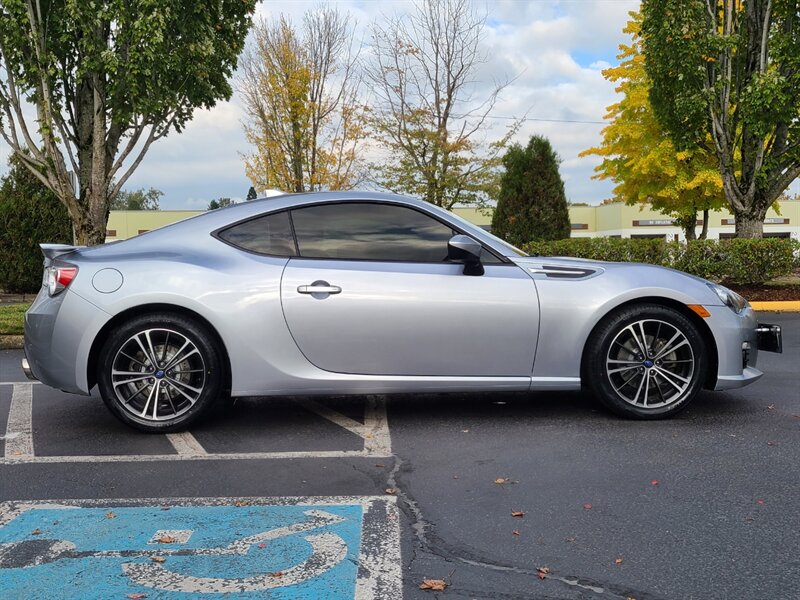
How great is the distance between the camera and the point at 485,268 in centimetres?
488

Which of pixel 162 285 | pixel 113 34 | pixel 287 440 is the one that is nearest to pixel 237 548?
pixel 287 440

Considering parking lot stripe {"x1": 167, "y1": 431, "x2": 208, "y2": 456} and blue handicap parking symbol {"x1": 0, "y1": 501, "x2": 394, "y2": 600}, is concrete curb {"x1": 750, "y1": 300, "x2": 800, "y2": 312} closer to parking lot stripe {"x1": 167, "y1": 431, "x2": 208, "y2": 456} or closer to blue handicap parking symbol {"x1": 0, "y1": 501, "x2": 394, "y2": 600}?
parking lot stripe {"x1": 167, "y1": 431, "x2": 208, "y2": 456}

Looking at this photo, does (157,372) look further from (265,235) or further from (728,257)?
(728,257)

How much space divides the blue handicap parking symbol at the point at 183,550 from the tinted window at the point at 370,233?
6.16ft

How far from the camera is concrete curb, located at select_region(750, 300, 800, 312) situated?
12.7 meters

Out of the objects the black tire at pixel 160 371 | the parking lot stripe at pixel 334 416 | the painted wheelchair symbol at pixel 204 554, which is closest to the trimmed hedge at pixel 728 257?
the parking lot stripe at pixel 334 416

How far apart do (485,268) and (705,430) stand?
173cm

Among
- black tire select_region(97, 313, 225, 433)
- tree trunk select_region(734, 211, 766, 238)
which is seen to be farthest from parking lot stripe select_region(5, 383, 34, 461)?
tree trunk select_region(734, 211, 766, 238)

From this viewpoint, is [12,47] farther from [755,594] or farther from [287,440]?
[755,594]

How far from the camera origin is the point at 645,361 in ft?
16.2

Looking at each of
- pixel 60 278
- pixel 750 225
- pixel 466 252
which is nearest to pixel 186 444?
pixel 60 278

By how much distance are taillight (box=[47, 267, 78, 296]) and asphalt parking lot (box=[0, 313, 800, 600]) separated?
957 mm

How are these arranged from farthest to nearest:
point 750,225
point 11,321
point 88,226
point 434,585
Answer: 1. point 750,225
2. point 88,226
3. point 11,321
4. point 434,585

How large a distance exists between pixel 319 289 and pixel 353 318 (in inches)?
11.0
